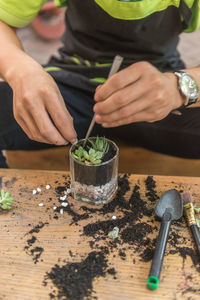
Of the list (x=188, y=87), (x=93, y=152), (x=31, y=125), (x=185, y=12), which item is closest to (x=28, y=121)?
(x=31, y=125)

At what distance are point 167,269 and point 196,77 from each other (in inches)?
20.5

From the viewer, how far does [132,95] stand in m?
0.69

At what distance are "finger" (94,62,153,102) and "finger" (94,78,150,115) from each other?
1 centimetres

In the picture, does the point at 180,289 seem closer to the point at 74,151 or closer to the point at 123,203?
the point at 123,203

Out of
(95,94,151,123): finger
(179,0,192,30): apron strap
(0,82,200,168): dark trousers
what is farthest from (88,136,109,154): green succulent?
(179,0,192,30): apron strap

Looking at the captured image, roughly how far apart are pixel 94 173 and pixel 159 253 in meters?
0.25

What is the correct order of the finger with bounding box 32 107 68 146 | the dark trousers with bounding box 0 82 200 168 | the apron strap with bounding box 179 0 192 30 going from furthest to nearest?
the dark trousers with bounding box 0 82 200 168 < the apron strap with bounding box 179 0 192 30 < the finger with bounding box 32 107 68 146

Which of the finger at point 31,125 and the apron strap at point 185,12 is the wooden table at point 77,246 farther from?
the apron strap at point 185,12

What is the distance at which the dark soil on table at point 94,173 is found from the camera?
2.58ft

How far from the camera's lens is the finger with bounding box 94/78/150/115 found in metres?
0.68

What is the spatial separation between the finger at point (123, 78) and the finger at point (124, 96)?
0.04 feet

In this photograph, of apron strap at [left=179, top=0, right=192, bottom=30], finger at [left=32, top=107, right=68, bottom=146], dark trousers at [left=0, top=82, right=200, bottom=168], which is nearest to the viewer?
finger at [left=32, top=107, right=68, bottom=146]

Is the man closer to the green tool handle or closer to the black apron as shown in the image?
the black apron

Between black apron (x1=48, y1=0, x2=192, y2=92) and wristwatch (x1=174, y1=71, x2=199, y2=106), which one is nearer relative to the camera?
wristwatch (x1=174, y1=71, x2=199, y2=106)
